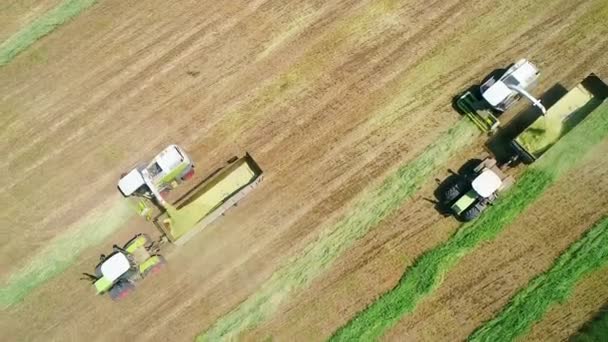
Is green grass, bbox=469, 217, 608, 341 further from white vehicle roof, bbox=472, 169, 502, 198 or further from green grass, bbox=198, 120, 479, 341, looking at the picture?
green grass, bbox=198, 120, 479, 341

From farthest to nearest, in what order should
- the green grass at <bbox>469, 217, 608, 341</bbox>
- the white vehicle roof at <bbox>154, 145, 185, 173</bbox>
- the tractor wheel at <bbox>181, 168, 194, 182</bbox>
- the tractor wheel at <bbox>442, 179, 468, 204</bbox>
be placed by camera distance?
the tractor wheel at <bbox>181, 168, 194, 182</bbox>
the white vehicle roof at <bbox>154, 145, 185, 173</bbox>
the tractor wheel at <bbox>442, 179, 468, 204</bbox>
the green grass at <bbox>469, 217, 608, 341</bbox>

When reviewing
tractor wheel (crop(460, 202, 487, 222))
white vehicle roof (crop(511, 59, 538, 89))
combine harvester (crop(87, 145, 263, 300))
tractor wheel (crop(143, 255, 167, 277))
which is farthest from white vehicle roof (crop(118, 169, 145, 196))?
white vehicle roof (crop(511, 59, 538, 89))


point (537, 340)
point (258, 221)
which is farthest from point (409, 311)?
point (258, 221)

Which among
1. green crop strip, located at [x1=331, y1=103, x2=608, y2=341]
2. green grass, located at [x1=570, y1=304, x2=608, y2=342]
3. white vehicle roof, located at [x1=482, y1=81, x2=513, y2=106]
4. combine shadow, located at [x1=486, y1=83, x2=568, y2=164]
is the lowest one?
green grass, located at [x1=570, y1=304, x2=608, y2=342]

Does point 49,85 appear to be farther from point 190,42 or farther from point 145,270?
point 145,270

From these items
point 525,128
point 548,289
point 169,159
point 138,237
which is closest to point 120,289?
point 138,237

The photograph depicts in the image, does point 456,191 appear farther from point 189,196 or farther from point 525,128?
point 189,196
